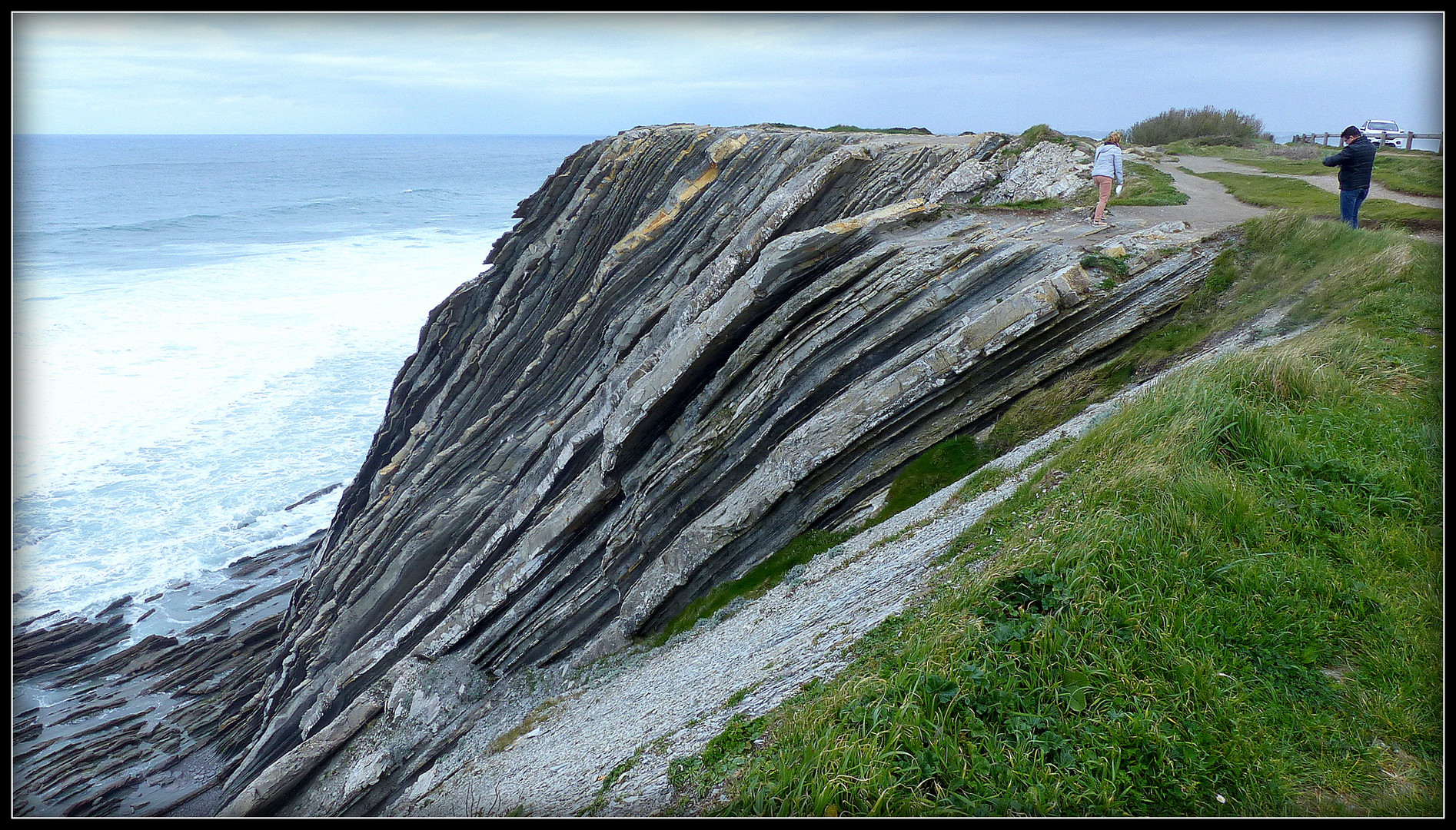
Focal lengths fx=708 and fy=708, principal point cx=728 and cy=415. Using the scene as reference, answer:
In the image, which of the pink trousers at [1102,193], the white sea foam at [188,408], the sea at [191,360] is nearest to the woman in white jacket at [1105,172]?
the pink trousers at [1102,193]

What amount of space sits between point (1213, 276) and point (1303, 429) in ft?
13.5

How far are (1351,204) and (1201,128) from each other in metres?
26.7

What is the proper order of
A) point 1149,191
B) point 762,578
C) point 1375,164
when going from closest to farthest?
point 762,578 < point 1149,191 < point 1375,164

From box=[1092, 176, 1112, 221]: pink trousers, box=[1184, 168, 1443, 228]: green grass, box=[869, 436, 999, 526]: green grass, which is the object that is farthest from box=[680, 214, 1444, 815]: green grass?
box=[1092, 176, 1112, 221]: pink trousers

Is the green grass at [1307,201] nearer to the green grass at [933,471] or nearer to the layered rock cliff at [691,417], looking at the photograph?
the layered rock cliff at [691,417]

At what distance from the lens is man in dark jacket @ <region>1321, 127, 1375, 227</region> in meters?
10.4

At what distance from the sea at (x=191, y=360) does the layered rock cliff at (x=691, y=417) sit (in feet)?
20.2

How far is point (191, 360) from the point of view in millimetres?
40844

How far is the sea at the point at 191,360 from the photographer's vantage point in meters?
24.5

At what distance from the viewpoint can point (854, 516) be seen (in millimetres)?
9727

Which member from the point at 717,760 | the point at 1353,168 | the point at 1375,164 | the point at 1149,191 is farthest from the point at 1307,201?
the point at 717,760

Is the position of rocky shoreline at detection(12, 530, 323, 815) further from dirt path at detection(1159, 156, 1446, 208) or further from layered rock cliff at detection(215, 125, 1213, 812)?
dirt path at detection(1159, 156, 1446, 208)

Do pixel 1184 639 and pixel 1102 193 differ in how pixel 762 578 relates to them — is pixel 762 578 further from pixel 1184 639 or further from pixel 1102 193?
pixel 1102 193

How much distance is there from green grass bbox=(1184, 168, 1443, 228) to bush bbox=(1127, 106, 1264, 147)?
1546 cm
